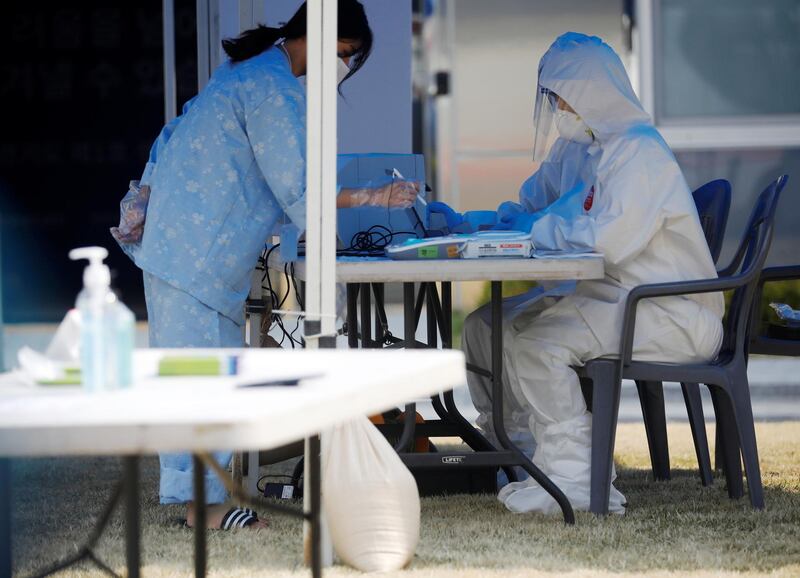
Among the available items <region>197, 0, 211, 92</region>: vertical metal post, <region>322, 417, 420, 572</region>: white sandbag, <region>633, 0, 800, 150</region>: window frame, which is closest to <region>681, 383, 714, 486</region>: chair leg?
<region>322, 417, 420, 572</region>: white sandbag

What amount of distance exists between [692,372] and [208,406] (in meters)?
2.23

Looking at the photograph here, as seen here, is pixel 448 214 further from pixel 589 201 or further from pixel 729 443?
pixel 729 443

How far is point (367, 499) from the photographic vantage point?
3004mm

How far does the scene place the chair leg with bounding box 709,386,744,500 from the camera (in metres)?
3.77

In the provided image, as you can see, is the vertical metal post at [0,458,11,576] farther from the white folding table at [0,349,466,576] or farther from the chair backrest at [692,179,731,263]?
the chair backrest at [692,179,731,263]

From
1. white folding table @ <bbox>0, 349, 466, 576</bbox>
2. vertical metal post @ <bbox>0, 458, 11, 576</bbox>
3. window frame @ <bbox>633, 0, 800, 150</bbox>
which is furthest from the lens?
window frame @ <bbox>633, 0, 800, 150</bbox>

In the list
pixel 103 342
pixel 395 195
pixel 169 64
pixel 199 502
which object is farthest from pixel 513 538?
pixel 169 64

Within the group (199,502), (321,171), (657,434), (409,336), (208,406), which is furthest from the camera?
(657,434)

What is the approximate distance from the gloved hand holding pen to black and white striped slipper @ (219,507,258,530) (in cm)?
87

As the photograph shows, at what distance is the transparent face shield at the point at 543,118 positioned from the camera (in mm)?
3895

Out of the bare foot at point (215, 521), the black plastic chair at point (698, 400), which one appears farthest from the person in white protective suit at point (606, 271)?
the bare foot at point (215, 521)

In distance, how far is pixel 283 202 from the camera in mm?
3289

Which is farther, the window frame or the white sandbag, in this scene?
the window frame

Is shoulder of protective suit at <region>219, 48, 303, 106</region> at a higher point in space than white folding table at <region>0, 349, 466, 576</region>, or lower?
higher
